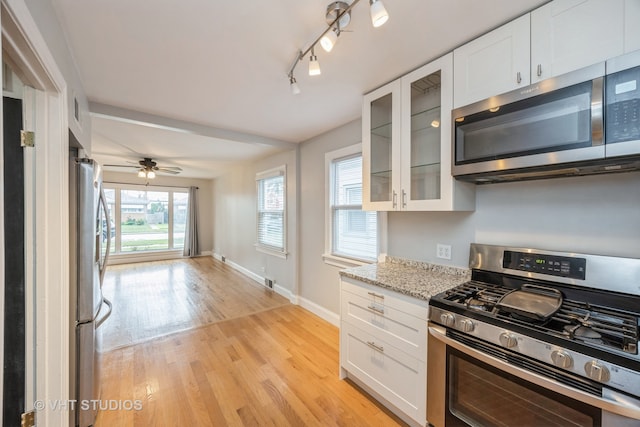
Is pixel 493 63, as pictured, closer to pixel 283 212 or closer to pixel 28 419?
pixel 28 419

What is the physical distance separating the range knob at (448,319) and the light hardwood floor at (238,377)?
871mm

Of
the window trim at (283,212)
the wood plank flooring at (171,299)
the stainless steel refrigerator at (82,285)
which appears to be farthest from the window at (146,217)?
the stainless steel refrigerator at (82,285)

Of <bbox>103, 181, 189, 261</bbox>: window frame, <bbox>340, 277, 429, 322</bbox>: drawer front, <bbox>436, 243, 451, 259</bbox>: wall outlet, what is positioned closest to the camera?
<bbox>340, 277, 429, 322</bbox>: drawer front

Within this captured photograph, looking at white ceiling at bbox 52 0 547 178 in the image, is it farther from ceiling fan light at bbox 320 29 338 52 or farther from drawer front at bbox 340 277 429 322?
drawer front at bbox 340 277 429 322

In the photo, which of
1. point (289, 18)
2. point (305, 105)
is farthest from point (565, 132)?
point (305, 105)

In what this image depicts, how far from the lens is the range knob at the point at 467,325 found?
134 centimetres

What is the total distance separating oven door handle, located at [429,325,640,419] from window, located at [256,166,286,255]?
306 cm

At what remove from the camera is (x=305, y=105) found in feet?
8.42

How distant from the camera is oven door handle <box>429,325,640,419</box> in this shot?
3.09 feet

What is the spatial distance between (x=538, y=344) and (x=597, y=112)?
1.05 m

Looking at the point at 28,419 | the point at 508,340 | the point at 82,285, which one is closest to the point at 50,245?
the point at 82,285

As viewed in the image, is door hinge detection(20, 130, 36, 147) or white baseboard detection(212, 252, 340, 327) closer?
door hinge detection(20, 130, 36, 147)

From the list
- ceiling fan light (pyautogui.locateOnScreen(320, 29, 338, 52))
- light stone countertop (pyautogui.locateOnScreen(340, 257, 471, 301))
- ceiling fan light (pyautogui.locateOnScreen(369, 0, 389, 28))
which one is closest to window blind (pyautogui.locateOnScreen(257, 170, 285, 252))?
light stone countertop (pyautogui.locateOnScreen(340, 257, 471, 301))

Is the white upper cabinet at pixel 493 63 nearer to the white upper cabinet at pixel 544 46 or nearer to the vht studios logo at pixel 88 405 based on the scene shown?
the white upper cabinet at pixel 544 46
